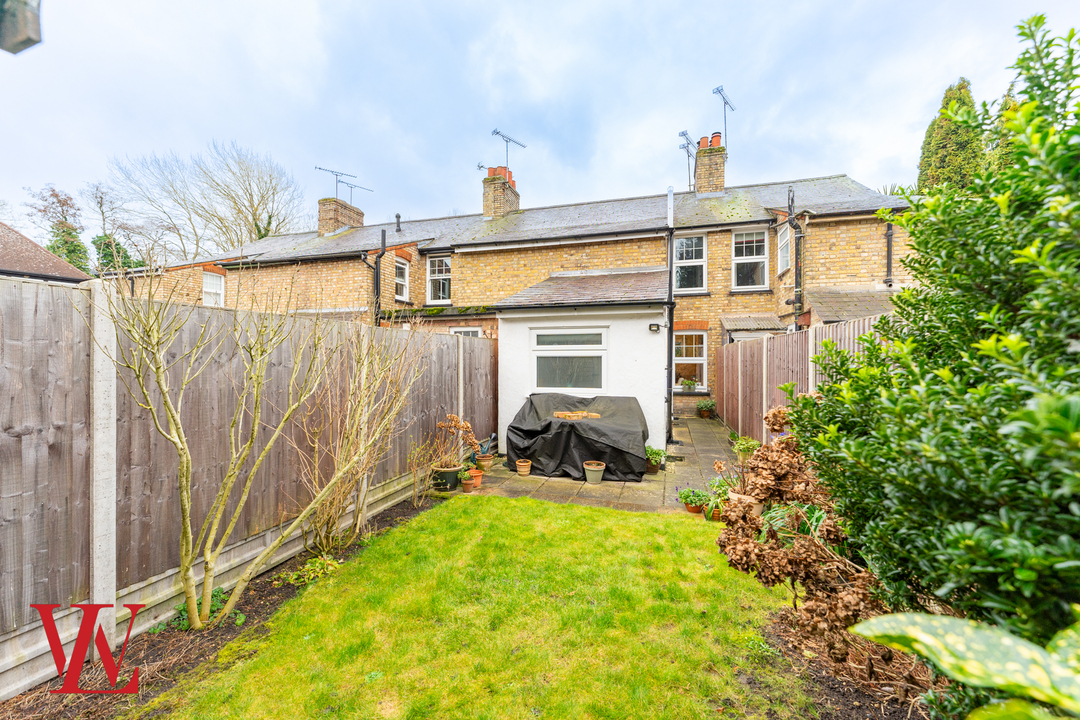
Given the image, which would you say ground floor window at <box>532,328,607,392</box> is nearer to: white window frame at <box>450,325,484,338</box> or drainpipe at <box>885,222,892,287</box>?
white window frame at <box>450,325,484,338</box>

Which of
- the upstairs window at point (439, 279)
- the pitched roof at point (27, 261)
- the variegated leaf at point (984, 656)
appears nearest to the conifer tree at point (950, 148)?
the upstairs window at point (439, 279)

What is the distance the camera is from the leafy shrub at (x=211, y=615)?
2729mm

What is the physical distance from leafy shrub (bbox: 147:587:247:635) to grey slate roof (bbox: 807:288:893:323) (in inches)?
392

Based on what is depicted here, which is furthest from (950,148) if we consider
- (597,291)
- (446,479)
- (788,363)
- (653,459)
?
(446,479)

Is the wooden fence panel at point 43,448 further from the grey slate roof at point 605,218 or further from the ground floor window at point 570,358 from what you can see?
the grey slate roof at point 605,218

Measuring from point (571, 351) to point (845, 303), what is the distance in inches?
253

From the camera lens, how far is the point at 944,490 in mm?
1023

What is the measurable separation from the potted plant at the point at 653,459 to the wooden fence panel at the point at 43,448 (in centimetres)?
620

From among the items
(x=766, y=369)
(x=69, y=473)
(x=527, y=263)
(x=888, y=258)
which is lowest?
(x=69, y=473)

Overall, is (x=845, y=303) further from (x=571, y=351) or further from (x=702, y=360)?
(x=571, y=351)

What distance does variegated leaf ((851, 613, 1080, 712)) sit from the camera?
52cm

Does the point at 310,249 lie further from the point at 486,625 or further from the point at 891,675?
the point at 891,675

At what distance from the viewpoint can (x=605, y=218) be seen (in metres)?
13.3

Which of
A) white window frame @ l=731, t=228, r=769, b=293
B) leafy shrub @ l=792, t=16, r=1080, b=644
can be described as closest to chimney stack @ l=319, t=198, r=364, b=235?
white window frame @ l=731, t=228, r=769, b=293
